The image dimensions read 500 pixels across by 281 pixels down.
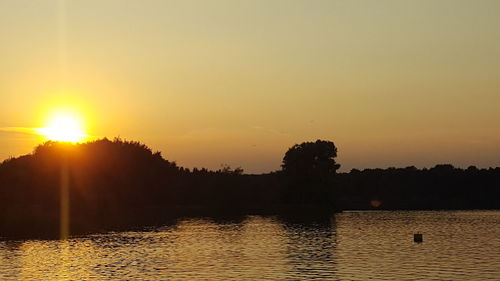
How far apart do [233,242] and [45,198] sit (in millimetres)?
68482

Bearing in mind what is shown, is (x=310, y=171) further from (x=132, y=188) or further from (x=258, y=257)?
(x=258, y=257)

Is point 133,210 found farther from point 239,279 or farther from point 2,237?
point 239,279

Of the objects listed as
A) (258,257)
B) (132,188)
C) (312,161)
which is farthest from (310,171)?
(258,257)

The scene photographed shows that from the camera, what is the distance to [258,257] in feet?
221

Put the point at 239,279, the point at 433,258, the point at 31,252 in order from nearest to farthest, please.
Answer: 1. the point at 239,279
2. the point at 433,258
3. the point at 31,252

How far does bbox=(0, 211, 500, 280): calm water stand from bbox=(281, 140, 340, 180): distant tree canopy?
89.6 meters

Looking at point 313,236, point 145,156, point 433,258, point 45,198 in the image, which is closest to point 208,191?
point 145,156

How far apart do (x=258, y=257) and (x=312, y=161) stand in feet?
408

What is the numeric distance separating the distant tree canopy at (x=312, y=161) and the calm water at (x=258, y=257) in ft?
294

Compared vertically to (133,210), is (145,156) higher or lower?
higher

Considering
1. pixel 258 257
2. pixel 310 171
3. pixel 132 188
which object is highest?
pixel 310 171

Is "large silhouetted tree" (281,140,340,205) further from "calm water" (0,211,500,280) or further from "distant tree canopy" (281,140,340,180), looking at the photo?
"calm water" (0,211,500,280)

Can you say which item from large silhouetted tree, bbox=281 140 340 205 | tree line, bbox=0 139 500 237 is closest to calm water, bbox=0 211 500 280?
tree line, bbox=0 139 500 237

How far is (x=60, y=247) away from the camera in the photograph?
77.7 metres
